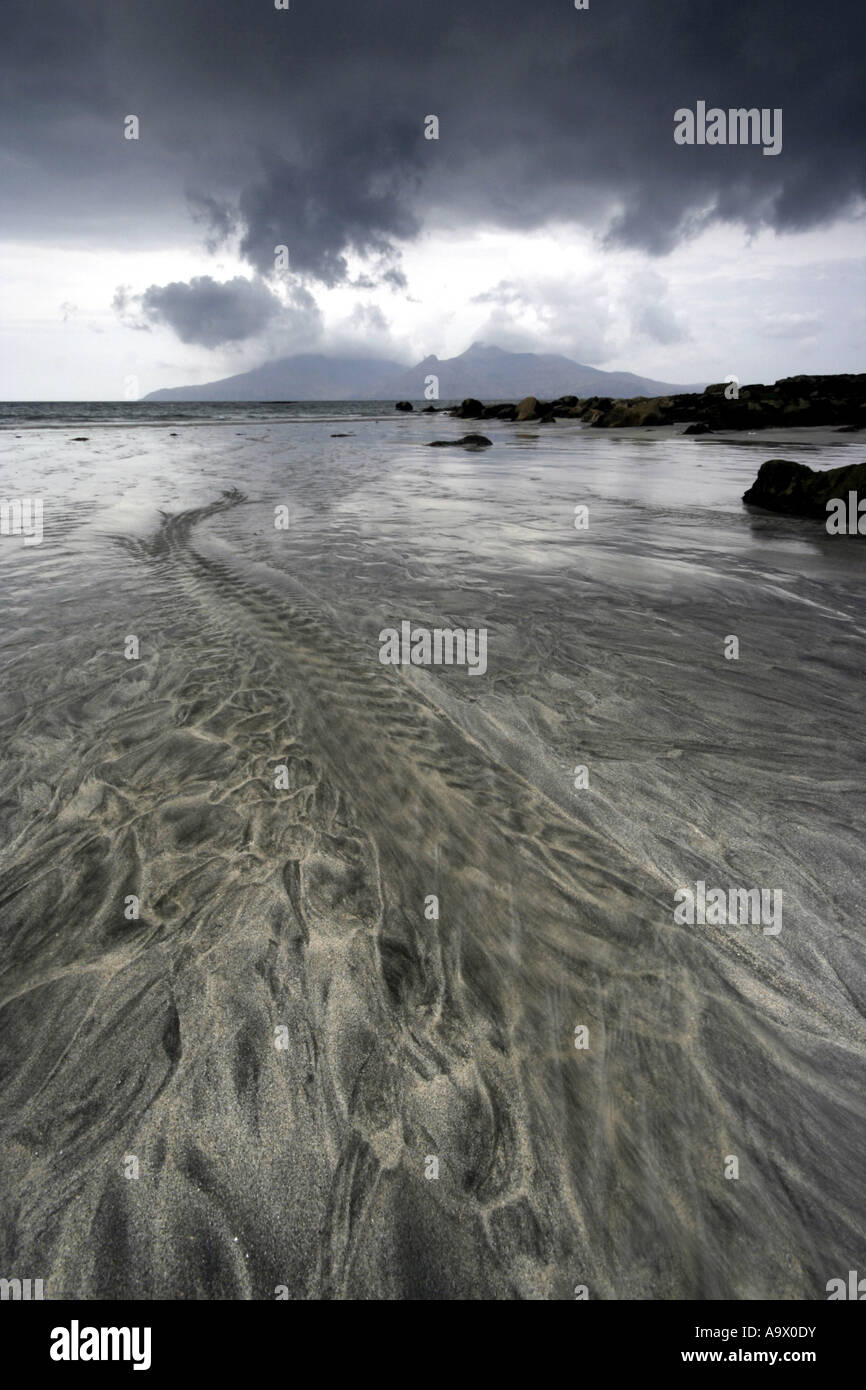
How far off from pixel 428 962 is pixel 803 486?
13.7 metres

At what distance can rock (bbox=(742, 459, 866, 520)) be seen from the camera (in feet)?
38.1

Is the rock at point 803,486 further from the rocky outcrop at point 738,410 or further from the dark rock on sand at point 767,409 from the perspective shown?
the dark rock on sand at point 767,409

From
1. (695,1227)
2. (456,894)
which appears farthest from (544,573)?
(695,1227)

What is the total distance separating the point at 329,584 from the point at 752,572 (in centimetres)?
618

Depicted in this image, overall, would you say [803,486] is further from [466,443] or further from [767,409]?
[767,409]

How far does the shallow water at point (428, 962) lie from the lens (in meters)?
1.88

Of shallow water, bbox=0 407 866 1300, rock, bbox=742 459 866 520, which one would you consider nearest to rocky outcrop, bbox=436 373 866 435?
rock, bbox=742 459 866 520

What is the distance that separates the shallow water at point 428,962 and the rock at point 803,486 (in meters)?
6.90

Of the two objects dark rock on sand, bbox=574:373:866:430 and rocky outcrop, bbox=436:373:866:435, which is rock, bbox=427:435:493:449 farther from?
dark rock on sand, bbox=574:373:866:430

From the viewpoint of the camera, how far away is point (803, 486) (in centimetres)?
1222

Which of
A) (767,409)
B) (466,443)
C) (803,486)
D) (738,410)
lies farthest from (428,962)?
(767,409)

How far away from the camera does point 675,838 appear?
3.42 m

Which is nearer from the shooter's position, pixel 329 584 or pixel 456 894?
pixel 456 894

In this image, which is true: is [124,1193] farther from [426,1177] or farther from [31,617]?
[31,617]
